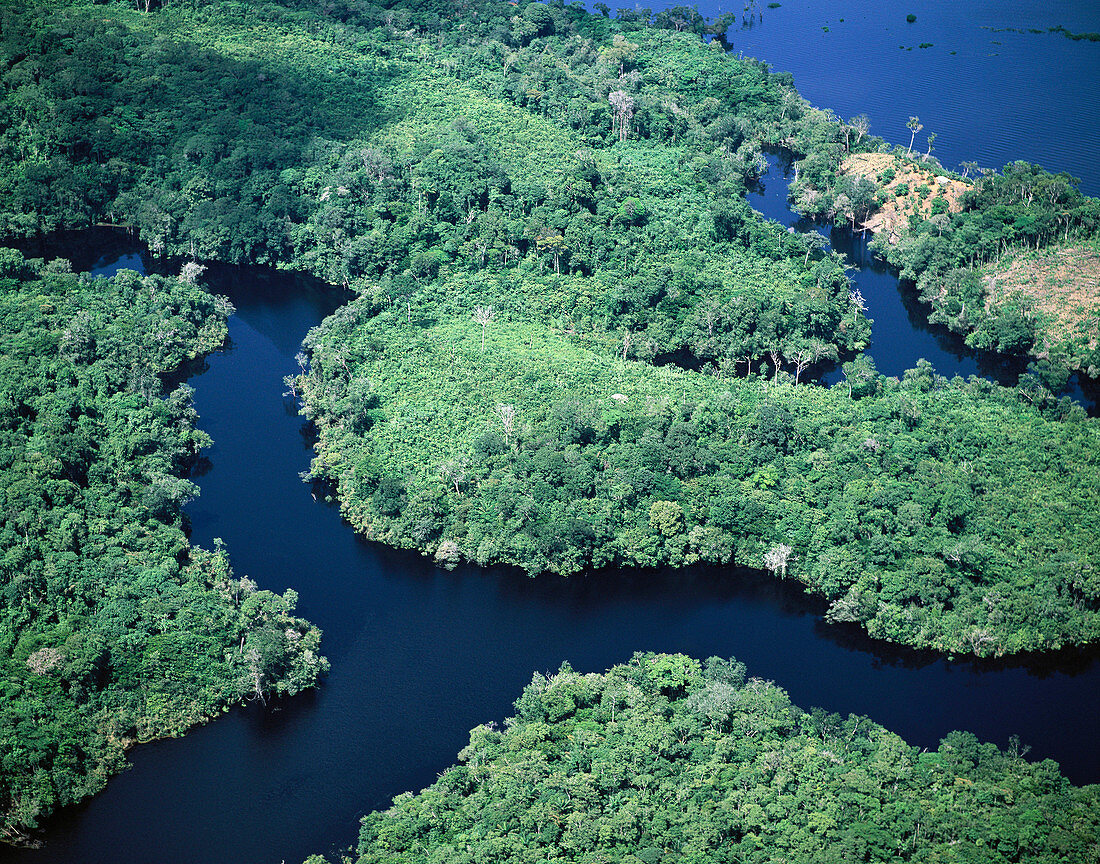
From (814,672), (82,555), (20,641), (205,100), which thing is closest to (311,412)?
(82,555)

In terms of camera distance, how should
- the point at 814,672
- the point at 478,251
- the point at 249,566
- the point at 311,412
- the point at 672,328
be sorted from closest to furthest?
the point at 814,672 → the point at 249,566 → the point at 311,412 → the point at 672,328 → the point at 478,251

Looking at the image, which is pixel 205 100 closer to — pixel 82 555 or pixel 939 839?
pixel 82 555

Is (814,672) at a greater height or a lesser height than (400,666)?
greater

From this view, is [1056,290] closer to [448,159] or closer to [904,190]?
[904,190]

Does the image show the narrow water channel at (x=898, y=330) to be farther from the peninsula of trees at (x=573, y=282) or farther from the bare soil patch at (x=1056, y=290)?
the bare soil patch at (x=1056, y=290)

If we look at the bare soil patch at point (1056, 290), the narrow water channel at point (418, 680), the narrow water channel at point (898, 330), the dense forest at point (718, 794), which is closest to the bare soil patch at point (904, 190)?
the narrow water channel at point (898, 330)

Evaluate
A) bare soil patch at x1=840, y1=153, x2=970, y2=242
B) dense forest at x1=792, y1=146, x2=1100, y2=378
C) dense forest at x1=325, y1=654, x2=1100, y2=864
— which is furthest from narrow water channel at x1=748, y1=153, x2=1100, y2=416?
dense forest at x1=325, y1=654, x2=1100, y2=864

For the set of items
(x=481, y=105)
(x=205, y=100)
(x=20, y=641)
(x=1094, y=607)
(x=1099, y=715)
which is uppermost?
(x=481, y=105)
